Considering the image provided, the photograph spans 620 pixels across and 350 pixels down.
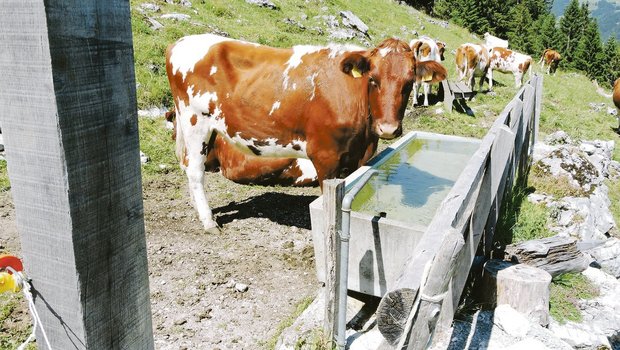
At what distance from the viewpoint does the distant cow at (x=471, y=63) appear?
1833 centimetres

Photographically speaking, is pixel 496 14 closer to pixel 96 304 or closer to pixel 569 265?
pixel 569 265

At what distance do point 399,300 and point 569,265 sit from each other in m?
3.19

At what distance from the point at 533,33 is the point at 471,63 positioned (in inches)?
1825

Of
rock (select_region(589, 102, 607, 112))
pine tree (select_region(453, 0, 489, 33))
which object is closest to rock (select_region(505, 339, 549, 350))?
rock (select_region(589, 102, 607, 112))

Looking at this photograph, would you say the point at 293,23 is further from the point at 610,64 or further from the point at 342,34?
the point at 610,64

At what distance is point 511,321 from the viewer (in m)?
3.39

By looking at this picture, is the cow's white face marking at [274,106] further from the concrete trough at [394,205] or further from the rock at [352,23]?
the rock at [352,23]

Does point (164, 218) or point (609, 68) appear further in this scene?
point (609, 68)

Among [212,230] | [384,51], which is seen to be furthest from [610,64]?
[212,230]

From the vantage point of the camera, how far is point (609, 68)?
57562mm

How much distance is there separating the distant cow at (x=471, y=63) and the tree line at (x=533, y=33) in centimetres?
3372

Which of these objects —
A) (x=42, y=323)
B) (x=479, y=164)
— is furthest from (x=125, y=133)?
(x=479, y=164)

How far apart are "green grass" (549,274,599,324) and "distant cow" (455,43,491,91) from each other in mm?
14890

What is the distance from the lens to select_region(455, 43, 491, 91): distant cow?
18.3m
